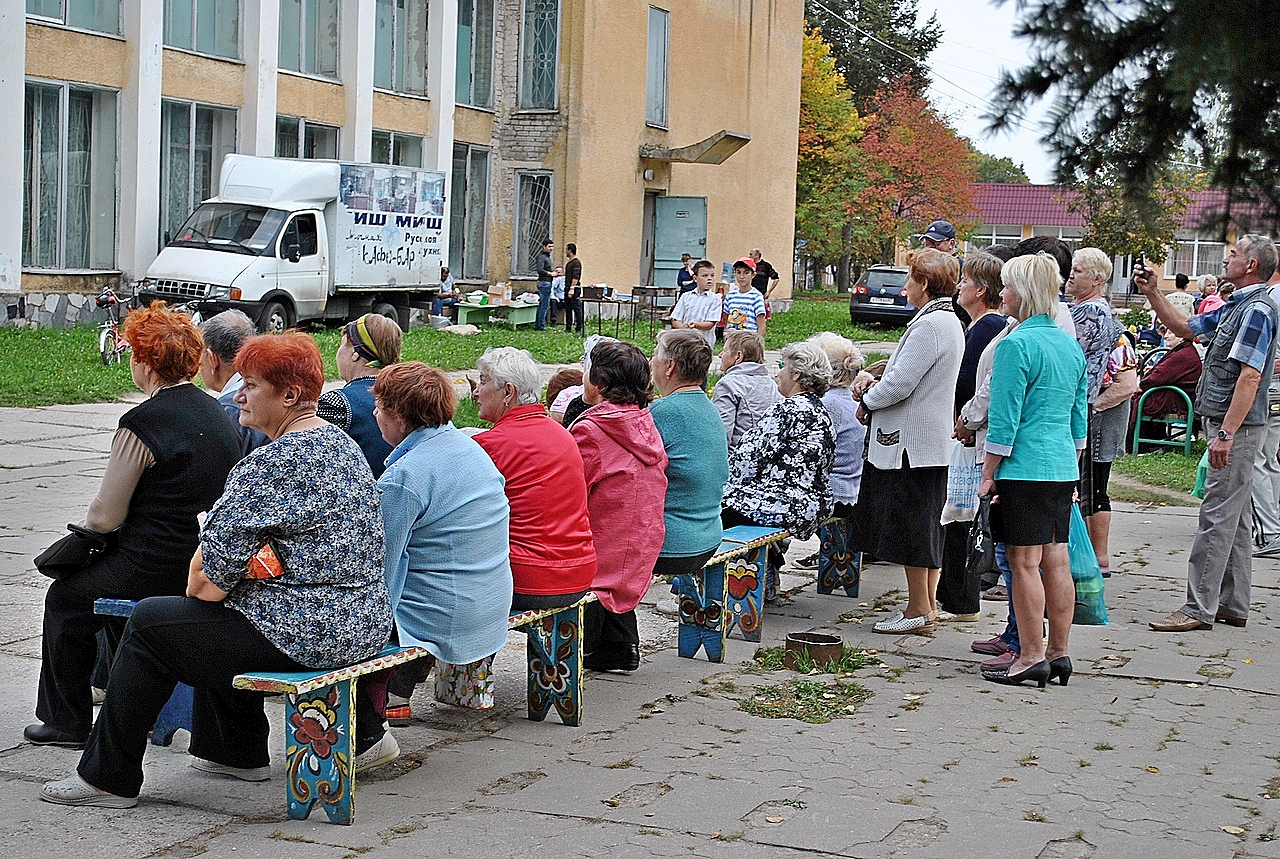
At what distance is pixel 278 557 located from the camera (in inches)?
179

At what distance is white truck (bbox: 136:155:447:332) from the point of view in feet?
71.4

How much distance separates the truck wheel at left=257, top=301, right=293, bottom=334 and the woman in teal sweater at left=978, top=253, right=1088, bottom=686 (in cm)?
1698

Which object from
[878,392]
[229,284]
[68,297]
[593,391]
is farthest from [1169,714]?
[68,297]

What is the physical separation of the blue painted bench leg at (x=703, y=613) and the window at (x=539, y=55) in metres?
25.9

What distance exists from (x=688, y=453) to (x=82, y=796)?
306 cm

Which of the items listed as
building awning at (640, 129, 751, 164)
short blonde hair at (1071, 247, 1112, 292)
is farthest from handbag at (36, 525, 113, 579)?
building awning at (640, 129, 751, 164)

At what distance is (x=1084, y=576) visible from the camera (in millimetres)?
6949

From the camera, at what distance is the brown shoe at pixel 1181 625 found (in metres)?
7.79

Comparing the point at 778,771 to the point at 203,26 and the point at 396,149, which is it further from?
the point at 396,149

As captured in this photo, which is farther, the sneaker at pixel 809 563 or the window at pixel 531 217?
the window at pixel 531 217

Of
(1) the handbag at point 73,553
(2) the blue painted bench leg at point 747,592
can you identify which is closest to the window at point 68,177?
(2) the blue painted bench leg at point 747,592

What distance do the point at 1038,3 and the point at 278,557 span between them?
275cm

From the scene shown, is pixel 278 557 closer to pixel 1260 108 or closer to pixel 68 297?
pixel 1260 108

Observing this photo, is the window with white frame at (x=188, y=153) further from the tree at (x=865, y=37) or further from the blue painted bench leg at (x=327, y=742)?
the tree at (x=865, y=37)
